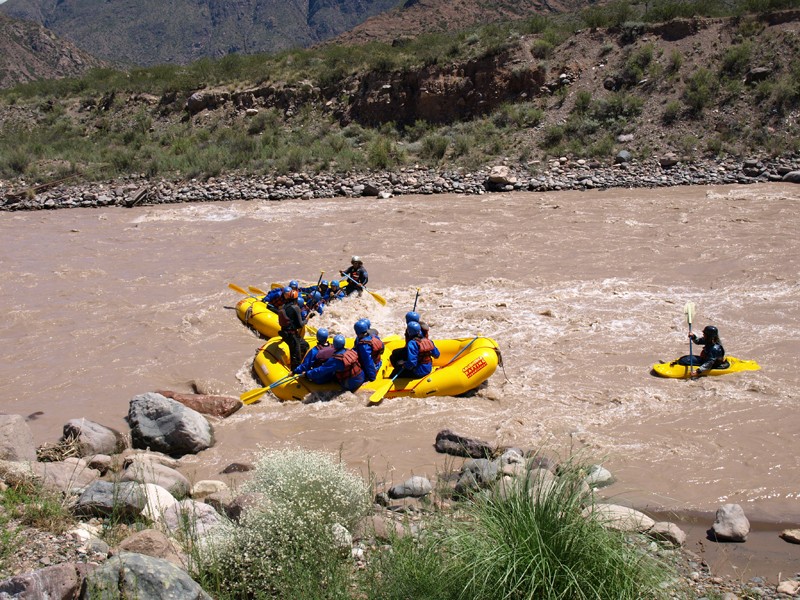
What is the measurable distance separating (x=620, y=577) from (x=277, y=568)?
1.46 m

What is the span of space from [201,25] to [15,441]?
105582 millimetres

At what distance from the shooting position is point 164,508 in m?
4.04

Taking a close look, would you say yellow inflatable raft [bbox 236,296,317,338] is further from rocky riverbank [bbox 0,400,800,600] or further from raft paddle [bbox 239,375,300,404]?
rocky riverbank [bbox 0,400,800,600]

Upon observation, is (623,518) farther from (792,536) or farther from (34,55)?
(34,55)

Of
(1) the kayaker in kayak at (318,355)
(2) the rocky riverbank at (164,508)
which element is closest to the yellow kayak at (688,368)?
(2) the rocky riverbank at (164,508)

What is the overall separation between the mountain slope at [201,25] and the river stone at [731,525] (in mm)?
94567

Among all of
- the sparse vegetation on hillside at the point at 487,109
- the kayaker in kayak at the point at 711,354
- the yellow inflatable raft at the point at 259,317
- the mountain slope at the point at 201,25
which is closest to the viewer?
the kayaker in kayak at the point at 711,354

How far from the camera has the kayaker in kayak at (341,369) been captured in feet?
23.4

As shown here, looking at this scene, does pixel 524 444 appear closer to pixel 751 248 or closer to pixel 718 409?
pixel 718 409

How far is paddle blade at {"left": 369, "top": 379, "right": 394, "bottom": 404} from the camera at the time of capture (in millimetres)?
6957

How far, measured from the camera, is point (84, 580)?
2.86m

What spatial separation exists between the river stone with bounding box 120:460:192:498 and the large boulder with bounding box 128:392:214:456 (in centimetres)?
94

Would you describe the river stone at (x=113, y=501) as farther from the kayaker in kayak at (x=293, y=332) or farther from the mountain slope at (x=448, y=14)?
the mountain slope at (x=448, y=14)

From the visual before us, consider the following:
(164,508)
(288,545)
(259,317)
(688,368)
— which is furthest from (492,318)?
(288,545)
